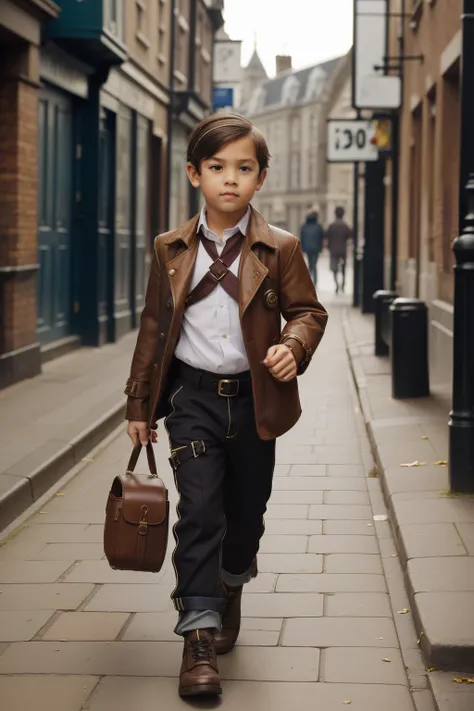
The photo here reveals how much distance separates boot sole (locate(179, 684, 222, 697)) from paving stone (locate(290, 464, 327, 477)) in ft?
13.6

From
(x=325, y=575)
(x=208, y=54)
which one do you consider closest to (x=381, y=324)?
(x=325, y=575)

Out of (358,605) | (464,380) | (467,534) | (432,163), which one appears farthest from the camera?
(432,163)

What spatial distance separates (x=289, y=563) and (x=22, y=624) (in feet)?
4.66

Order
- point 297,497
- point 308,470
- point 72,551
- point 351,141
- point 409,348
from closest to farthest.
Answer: point 72,551
point 297,497
point 308,470
point 409,348
point 351,141

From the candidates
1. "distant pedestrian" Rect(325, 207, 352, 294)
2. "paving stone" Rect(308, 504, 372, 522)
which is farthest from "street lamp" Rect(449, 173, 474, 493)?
"distant pedestrian" Rect(325, 207, 352, 294)

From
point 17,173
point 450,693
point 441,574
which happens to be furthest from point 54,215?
point 450,693

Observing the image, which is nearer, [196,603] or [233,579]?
[196,603]

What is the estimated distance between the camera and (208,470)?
4.30 meters

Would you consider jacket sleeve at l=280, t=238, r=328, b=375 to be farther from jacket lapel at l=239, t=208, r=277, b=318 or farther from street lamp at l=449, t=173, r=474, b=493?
street lamp at l=449, t=173, r=474, b=493

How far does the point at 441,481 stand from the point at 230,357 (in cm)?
322

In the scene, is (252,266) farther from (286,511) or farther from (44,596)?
(286,511)

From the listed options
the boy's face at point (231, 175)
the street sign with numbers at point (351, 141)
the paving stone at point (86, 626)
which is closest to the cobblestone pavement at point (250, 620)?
the paving stone at point (86, 626)

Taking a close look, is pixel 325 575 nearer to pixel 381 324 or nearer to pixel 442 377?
pixel 442 377

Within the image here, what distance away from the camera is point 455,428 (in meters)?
6.90
